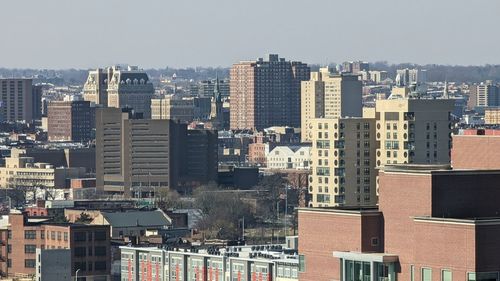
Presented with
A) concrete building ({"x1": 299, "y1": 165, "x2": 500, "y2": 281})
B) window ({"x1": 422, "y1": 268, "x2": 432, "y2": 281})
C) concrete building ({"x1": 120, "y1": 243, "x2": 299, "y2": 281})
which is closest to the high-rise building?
concrete building ({"x1": 120, "y1": 243, "x2": 299, "y2": 281})

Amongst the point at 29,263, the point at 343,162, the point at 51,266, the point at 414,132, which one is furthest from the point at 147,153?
the point at 51,266

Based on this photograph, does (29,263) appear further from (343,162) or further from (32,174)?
(32,174)

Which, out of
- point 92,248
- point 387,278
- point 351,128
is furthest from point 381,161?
point 387,278

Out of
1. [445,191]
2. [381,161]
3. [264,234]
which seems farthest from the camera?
[264,234]

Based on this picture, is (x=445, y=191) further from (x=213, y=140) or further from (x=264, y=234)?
(x=213, y=140)

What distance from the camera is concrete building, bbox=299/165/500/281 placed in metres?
28.8

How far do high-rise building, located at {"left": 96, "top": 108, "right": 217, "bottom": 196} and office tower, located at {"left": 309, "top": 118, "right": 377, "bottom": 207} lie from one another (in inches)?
2303

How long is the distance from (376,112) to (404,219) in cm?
8324

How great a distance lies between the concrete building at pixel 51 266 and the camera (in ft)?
259

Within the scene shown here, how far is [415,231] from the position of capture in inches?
1164

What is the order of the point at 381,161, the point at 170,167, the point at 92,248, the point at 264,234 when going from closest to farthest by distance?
the point at 92,248, the point at 381,161, the point at 264,234, the point at 170,167

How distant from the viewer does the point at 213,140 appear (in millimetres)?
179125

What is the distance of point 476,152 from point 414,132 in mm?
77250

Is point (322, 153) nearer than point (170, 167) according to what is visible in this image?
Yes
